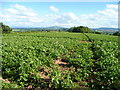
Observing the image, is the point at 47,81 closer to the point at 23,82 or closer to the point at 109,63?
the point at 23,82

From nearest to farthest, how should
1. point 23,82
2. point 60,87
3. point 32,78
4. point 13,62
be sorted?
point 60,87 → point 23,82 → point 32,78 → point 13,62

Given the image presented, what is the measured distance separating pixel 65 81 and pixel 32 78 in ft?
7.10

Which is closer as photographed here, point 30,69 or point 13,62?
point 30,69

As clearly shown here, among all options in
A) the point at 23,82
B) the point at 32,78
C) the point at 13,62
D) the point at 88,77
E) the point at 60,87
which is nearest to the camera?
the point at 60,87

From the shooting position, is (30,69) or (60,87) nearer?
(60,87)

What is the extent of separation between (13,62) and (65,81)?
4.29 meters

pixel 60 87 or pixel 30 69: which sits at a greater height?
pixel 30 69

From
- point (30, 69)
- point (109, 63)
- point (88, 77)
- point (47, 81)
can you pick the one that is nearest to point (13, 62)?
point (30, 69)

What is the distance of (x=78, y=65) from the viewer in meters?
9.81

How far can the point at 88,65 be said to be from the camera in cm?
960

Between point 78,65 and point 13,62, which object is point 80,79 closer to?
point 78,65

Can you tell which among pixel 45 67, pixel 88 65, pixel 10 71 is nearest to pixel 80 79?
pixel 88 65

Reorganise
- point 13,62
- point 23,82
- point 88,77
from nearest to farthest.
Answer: point 23,82 → point 88,77 → point 13,62

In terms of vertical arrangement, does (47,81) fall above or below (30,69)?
below
